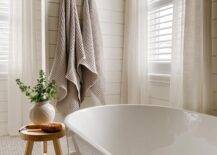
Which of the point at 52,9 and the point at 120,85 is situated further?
the point at 120,85

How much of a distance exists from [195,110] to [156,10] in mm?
1030

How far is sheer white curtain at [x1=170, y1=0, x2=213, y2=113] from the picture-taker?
57.9 inches

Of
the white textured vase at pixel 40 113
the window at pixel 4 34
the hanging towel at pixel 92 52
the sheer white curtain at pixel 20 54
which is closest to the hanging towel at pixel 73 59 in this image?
the hanging towel at pixel 92 52

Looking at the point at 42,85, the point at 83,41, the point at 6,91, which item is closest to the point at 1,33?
the point at 6,91

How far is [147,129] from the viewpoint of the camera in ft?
5.55

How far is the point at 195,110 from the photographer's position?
1.55 meters

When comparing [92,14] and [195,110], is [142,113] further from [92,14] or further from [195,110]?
[92,14]

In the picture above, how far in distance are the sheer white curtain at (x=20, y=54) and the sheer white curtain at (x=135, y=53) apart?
96 centimetres

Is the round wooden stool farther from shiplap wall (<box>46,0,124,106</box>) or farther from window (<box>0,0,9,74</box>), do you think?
window (<box>0,0,9,74</box>)

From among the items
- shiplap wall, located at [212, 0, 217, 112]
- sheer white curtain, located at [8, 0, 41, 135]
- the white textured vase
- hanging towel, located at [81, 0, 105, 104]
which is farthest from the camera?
sheer white curtain, located at [8, 0, 41, 135]

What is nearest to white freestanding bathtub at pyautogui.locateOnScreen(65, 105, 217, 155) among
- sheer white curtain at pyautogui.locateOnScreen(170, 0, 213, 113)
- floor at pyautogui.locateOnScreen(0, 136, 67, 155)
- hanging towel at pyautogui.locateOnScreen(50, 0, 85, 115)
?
sheer white curtain at pyautogui.locateOnScreen(170, 0, 213, 113)

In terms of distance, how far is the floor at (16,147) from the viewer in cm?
228

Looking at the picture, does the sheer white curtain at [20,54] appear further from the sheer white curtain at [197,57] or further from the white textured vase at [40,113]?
the sheer white curtain at [197,57]

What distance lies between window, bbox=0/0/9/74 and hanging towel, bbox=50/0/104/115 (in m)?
0.86
